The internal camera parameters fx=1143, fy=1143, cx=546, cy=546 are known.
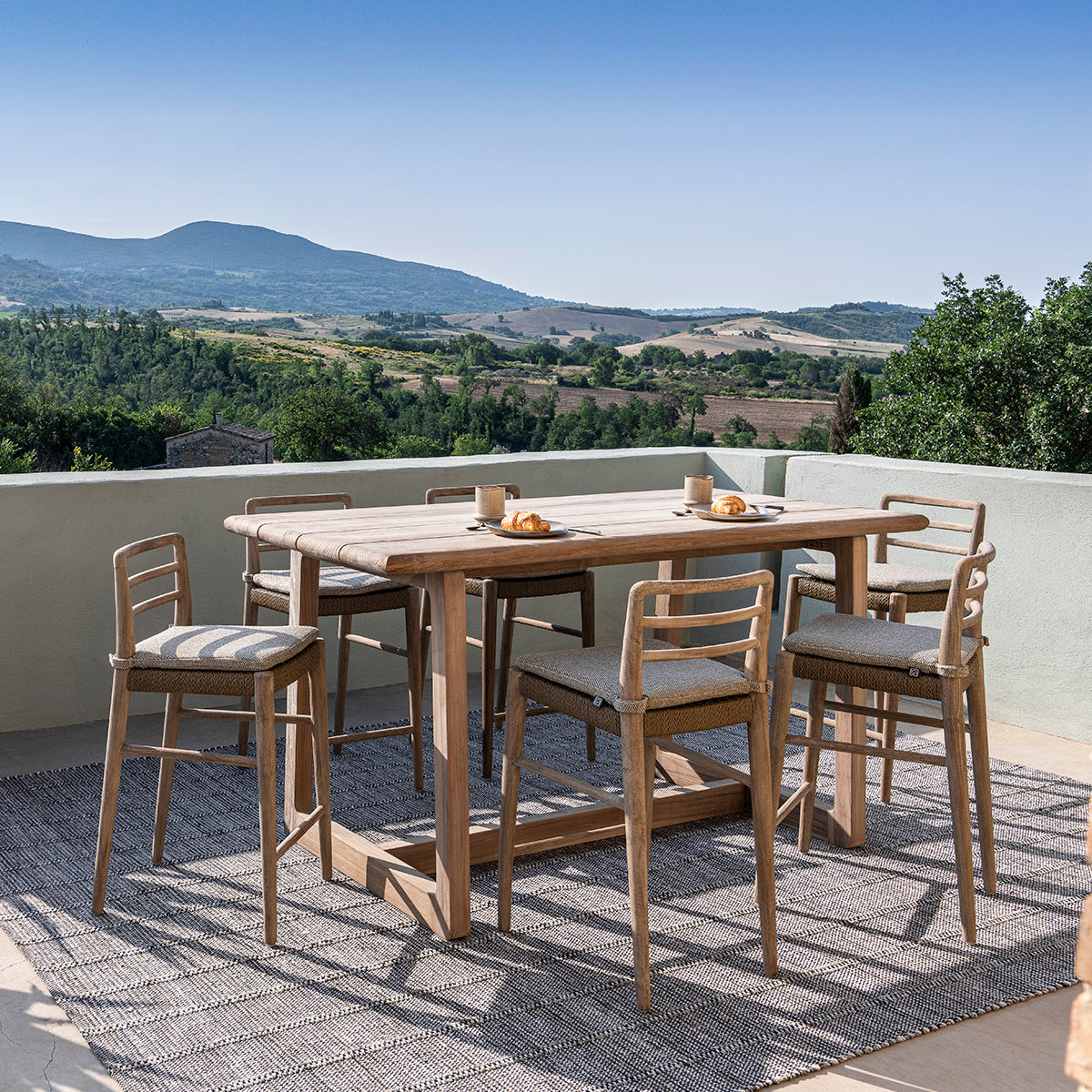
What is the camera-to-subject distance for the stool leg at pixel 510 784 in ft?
7.71

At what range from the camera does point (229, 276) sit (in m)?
57.0

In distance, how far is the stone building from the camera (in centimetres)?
3250

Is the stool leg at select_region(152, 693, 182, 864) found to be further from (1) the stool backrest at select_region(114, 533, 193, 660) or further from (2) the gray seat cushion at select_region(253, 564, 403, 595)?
(2) the gray seat cushion at select_region(253, 564, 403, 595)

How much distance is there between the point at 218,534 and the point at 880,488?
8.15 feet

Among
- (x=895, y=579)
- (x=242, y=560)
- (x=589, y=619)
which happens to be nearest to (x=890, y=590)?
(x=895, y=579)

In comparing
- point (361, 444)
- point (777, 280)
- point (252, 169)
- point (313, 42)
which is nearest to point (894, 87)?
point (777, 280)

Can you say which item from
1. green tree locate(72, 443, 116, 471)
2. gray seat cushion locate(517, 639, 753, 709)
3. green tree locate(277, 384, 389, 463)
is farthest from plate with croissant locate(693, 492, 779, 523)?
green tree locate(72, 443, 116, 471)

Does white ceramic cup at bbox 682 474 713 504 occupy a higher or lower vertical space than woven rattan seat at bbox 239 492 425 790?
higher

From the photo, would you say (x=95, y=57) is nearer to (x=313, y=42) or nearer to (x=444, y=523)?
(x=313, y=42)

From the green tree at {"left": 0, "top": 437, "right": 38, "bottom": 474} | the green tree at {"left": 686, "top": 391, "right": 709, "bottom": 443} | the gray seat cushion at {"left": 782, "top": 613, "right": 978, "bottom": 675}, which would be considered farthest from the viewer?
the green tree at {"left": 0, "top": 437, "right": 38, "bottom": 474}

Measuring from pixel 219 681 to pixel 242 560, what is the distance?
1.79 m

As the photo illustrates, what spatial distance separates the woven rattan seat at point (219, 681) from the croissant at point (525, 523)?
0.51 metres

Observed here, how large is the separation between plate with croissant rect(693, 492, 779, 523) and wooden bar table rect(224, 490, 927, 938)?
0.12 feet

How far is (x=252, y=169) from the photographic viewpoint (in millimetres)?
69250
